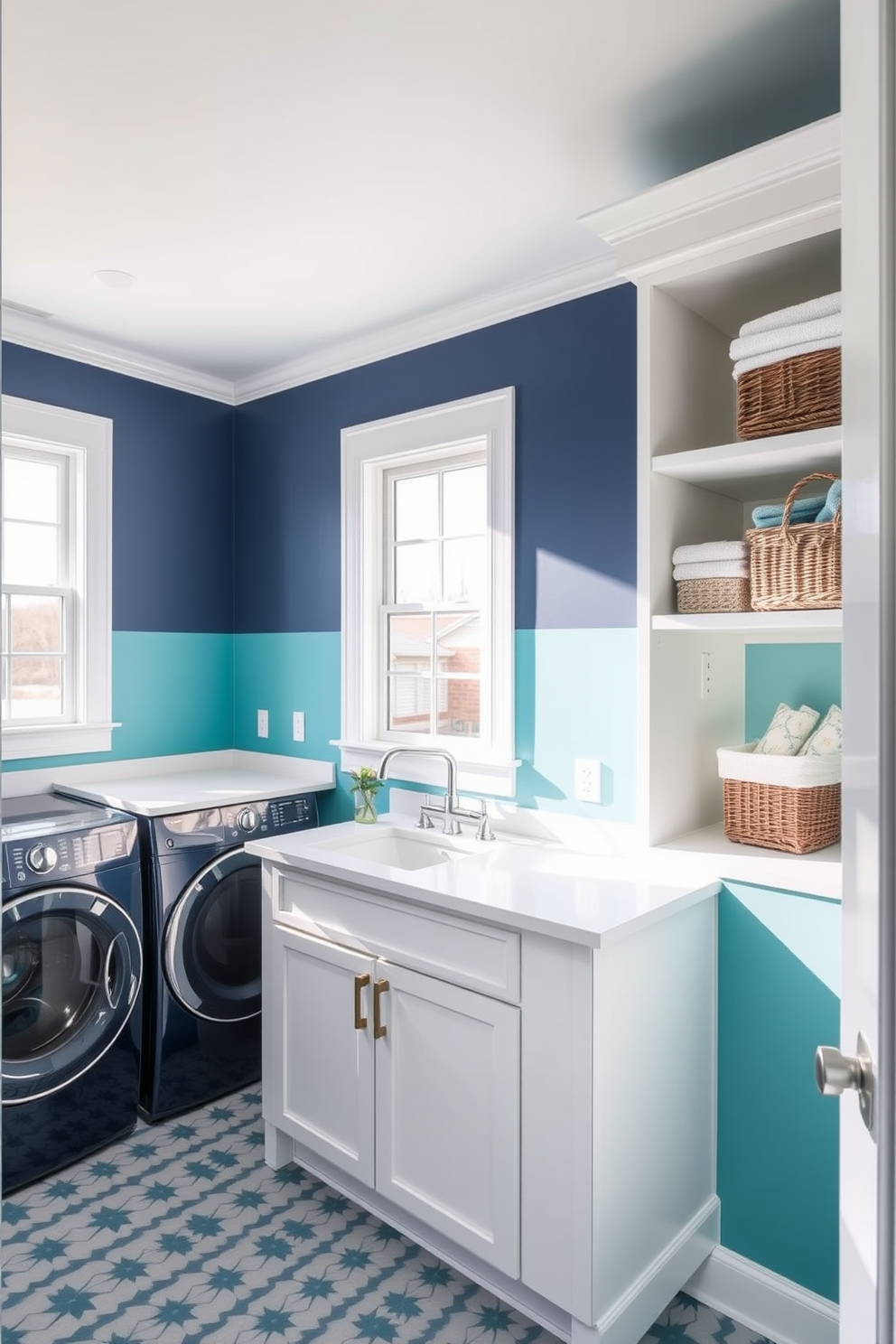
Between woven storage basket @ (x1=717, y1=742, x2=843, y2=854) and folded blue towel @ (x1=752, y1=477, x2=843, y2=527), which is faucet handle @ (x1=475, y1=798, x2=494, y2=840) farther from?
folded blue towel @ (x1=752, y1=477, x2=843, y2=527)

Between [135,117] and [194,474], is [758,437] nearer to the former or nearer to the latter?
[135,117]

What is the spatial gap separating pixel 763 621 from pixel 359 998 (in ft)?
4.17

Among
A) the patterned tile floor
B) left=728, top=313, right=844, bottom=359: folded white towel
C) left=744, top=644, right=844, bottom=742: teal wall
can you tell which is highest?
left=728, top=313, right=844, bottom=359: folded white towel

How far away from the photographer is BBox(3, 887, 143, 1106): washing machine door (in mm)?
2418

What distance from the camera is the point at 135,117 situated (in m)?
1.83

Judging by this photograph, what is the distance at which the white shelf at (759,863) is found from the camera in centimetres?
185

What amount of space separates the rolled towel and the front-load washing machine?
6.19 ft

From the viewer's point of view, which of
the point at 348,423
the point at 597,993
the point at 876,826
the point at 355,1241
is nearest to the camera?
the point at 876,826

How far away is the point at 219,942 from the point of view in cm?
294

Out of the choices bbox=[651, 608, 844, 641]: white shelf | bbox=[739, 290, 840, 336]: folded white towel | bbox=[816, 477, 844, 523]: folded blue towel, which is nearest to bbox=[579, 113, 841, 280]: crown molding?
bbox=[739, 290, 840, 336]: folded white towel

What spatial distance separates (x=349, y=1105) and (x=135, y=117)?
2276 millimetres

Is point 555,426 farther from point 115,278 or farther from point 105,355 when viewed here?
point 105,355

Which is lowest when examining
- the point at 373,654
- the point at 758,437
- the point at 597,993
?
the point at 597,993

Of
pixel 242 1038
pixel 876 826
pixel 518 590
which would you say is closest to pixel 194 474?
pixel 518 590
